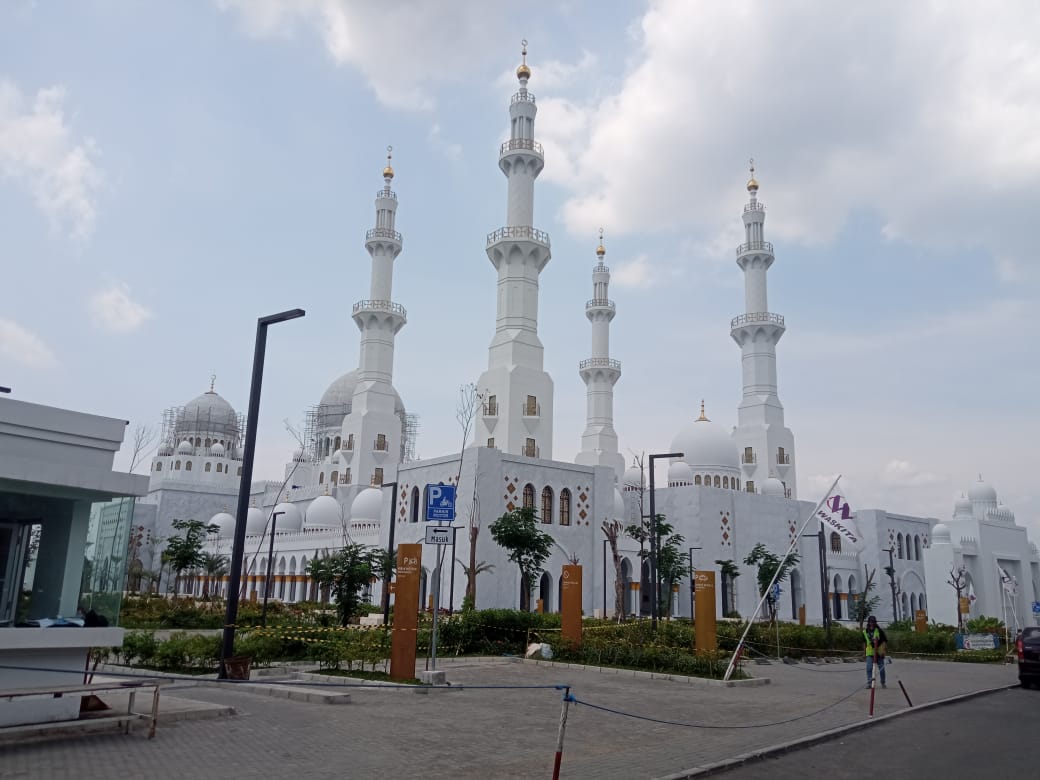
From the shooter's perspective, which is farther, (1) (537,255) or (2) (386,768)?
(1) (537,255)

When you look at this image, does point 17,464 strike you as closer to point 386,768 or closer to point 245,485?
point 245,485

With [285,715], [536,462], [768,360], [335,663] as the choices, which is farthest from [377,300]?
[285,715]

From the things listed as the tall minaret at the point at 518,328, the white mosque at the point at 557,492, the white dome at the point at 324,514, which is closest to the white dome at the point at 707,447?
the white mosque at the point at 557,492

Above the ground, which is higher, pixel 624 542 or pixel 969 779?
pixel 624 542

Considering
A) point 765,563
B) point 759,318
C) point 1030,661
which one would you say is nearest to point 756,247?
point 759,318

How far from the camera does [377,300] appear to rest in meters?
54.5

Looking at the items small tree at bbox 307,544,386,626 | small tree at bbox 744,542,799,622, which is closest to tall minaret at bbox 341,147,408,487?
small tree at bbox 744,542,799,622

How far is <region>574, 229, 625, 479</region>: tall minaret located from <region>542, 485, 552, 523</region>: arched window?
20542 mm

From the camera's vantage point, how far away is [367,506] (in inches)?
1930

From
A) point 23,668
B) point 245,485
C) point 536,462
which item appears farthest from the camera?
point 536,462

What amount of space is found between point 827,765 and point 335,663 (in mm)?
9573

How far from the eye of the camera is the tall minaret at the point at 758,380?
53969 millimetres

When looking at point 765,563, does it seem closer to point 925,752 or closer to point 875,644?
point 875,644

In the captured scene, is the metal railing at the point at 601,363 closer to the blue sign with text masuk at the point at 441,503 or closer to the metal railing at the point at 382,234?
the metal railing at the point at 382,234
